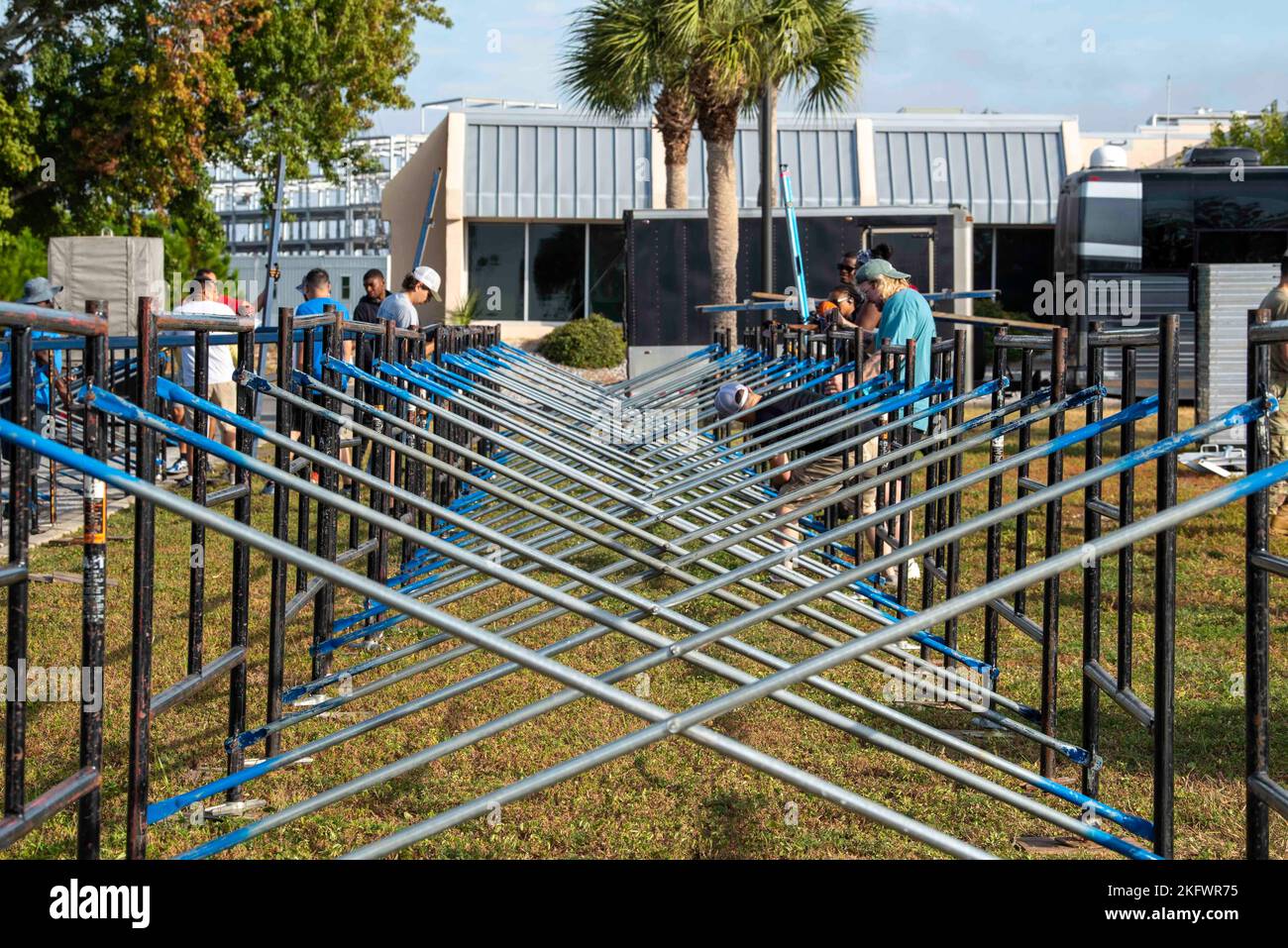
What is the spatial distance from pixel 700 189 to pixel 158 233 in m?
12.6

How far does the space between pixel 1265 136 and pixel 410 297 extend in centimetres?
3619

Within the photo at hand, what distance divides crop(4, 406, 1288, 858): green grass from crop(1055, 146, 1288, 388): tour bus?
1580cm

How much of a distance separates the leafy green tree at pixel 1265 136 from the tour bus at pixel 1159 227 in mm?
17931

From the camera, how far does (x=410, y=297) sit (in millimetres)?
11922

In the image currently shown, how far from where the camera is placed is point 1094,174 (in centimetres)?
2350

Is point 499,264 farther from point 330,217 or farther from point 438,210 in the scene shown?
point 330,217

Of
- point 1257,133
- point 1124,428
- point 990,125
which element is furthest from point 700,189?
point 1124,428

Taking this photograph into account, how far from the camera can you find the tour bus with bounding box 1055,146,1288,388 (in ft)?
76.6

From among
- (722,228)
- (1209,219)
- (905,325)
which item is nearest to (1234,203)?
(1209,219)

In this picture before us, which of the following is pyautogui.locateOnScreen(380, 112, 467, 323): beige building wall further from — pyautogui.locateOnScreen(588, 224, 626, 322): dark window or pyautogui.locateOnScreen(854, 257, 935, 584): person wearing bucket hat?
pyautogui.locateOnScreen(854, 257, 935, 584): person wearing bucket hat

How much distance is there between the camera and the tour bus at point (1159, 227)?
23.4 m

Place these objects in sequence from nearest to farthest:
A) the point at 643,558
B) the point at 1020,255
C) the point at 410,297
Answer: the point at 643,558, the point at 410,297, the point at 1020,255

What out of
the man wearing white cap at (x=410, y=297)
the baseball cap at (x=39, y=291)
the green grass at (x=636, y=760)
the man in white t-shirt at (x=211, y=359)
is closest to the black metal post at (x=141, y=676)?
the green grass at (x=636, y=760)
